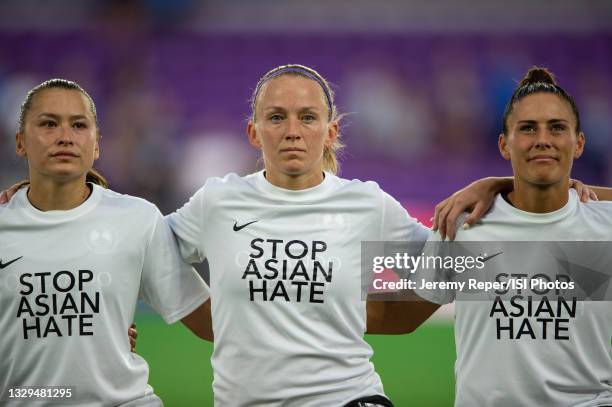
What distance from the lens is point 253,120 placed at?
4.18 m

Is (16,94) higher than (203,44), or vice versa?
(203,44)

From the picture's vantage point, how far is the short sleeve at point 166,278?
408 cm

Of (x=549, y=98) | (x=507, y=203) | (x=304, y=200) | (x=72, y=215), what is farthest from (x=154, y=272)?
(x=549, y=98)

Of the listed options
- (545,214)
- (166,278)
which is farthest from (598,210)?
(166,278)

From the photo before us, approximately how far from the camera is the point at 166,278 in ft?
13.4

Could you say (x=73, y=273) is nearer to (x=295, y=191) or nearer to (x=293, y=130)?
(x=295, y=191)

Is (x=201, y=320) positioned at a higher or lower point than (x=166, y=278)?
lower

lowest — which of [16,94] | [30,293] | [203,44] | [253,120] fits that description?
[30,293]

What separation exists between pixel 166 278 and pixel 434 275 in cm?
121

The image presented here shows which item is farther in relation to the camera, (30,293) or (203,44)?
(203,44)

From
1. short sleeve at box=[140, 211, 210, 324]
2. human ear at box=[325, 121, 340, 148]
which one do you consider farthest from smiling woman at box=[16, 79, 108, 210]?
human ear at box=[325, 121, 340, 148]

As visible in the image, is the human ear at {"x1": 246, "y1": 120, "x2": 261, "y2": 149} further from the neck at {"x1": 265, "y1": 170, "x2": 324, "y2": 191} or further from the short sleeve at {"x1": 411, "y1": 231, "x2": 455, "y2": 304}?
the short sleeve at {"x1": 411, "y1": 231, "x2": 455, "y2": 304}

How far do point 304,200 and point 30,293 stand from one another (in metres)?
1.25

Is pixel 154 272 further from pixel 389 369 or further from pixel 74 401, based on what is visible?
pixel 389 369
